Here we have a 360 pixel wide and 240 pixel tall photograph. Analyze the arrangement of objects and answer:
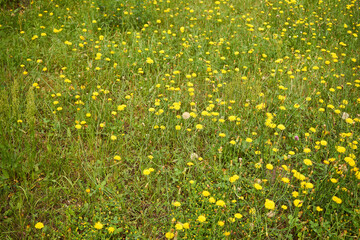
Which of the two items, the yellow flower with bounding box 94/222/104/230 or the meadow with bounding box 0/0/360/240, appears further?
the meadow with bounding box 0/0/360/240

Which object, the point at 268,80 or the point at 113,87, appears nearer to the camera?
the point at 113,87

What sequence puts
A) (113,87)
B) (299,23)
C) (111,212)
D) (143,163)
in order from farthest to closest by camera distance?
(299,23) → (113,87) → (143,163) → (111,212)

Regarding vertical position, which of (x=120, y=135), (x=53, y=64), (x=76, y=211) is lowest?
(x=76, y=211)

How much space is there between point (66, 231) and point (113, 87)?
189 centimetres

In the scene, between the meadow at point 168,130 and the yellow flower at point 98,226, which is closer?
the yellow flower at point 98,226

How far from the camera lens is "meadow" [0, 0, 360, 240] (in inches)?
82.5

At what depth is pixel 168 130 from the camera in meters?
2.81

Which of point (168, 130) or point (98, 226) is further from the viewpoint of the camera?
point (168, 130)

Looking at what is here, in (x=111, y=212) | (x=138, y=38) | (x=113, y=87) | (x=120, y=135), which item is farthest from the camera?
(x=138, y=38)

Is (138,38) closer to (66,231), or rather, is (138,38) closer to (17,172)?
(17,172)

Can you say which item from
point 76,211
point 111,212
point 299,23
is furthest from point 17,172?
point 299,23

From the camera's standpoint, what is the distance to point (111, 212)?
2123 millimetres

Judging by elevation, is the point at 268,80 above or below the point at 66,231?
above

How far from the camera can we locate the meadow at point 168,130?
2096 mm
